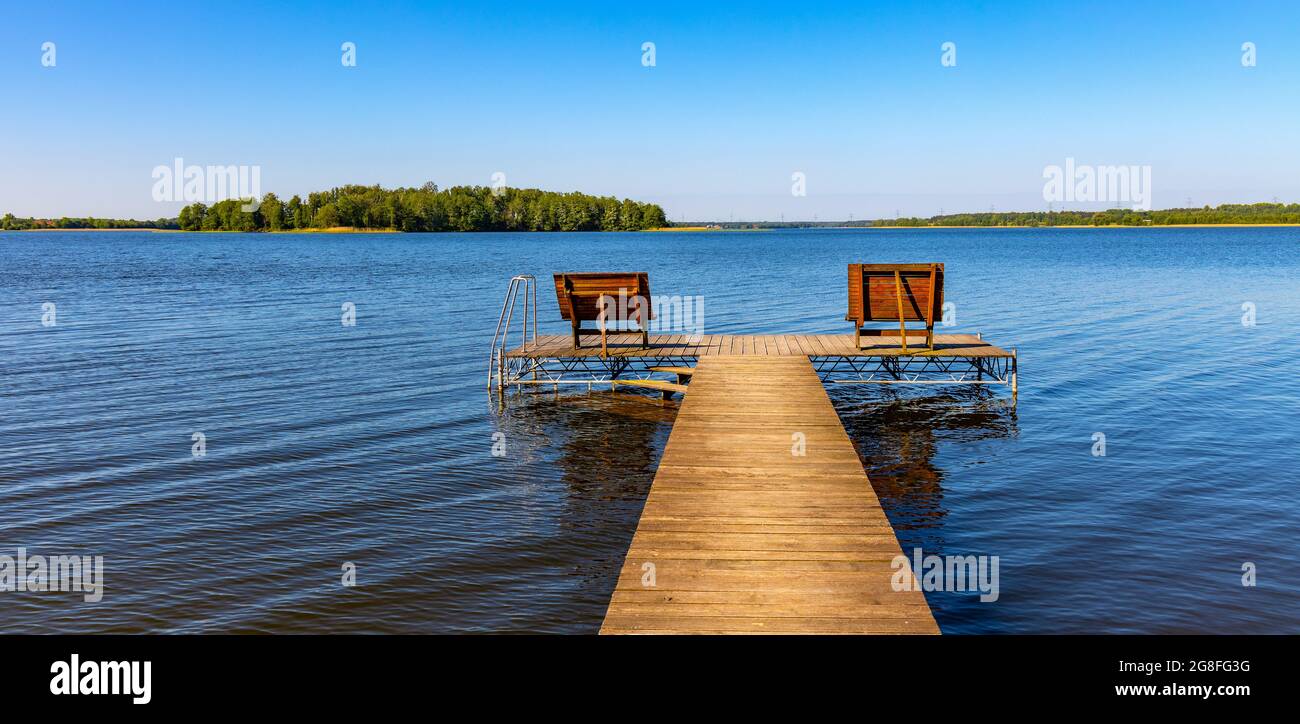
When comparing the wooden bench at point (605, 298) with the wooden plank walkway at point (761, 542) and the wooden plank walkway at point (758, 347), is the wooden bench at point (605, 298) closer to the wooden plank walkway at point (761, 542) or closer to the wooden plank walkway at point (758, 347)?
the wooden plank walkway at point (758, 347)

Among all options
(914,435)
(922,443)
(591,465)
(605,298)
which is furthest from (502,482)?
(914,435)

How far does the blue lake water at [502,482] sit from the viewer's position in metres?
8.80

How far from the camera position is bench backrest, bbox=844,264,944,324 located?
57.7ft

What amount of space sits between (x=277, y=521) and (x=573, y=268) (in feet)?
226

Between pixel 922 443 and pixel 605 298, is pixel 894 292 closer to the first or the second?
pixel 922 443

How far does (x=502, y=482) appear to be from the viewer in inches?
512

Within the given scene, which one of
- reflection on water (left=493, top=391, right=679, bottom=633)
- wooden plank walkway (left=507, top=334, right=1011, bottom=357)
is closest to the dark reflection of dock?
wooden plank walkway (left=507, top=334, right=1011, bottom=357)

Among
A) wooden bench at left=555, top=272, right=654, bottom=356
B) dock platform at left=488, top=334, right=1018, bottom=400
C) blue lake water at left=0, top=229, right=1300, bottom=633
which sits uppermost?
wooden bench at left=555, top=272, right=654, bottom=356

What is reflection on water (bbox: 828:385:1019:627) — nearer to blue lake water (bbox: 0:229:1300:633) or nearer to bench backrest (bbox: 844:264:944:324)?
blue lake water (bbox: 0:229:1300:633)

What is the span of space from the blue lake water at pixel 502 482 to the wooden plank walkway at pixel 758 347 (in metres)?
1.21

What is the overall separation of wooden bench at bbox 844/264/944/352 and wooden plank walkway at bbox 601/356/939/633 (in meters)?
6.12
